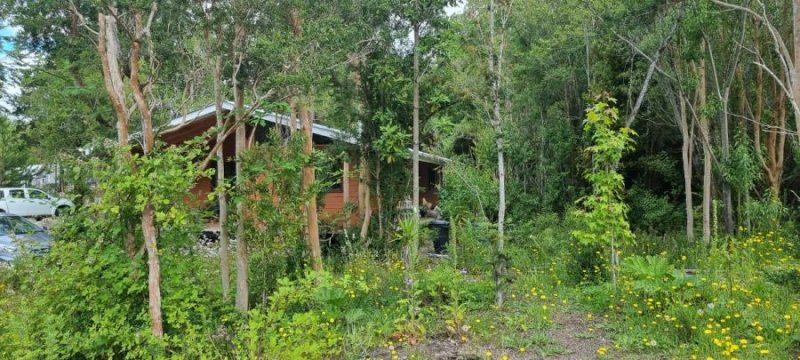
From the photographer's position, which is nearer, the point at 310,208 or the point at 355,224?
the point at 310,208

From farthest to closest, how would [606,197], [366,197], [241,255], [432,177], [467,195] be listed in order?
[432,177], [467,195], [366,197], [606,197], [241,255]

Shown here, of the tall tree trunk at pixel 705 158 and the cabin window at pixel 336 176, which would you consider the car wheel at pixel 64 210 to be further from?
the tall tree trunk at pixel 705 158

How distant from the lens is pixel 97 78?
1068 cm

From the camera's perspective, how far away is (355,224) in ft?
32.8

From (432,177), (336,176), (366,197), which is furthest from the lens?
(432,177)

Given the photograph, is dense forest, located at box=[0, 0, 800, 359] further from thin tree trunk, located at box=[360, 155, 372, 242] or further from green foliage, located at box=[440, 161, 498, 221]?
green foliage, located at box=[440, 161, 498, 221]

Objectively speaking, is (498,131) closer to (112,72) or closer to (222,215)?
(222,215)

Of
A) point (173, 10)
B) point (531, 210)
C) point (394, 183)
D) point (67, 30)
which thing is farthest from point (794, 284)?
point (67, 30)

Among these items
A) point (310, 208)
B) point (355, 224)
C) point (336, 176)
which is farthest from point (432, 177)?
point (310, 208)

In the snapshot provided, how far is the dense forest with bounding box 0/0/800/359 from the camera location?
412 cm

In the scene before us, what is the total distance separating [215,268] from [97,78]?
665 cm

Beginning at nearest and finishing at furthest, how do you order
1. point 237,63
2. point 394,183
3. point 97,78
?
point 237,63 < point 394,183 < point 97,78

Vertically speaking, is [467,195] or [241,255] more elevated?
[467,195]

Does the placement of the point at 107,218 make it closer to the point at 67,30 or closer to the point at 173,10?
the point at 173,10
